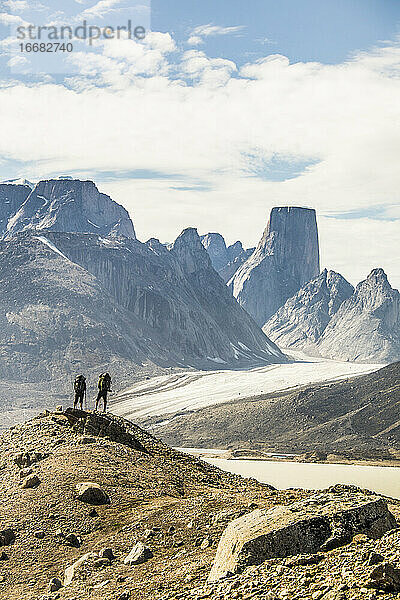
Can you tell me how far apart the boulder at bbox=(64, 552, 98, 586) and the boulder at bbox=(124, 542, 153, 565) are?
2.84 ft

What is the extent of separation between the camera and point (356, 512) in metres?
12.0

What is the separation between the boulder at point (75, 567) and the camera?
1417 centimetres

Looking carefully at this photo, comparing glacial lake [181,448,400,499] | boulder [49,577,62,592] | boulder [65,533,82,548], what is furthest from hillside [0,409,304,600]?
glacial lake [181,448,400,499]

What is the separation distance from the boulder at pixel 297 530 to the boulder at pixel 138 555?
2.79 m

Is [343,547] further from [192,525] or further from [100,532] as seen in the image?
[100,532]

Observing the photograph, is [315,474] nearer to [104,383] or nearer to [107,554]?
[104,383]

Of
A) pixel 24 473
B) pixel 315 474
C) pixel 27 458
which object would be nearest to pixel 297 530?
pixel 24 473

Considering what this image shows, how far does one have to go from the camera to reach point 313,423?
321 ft

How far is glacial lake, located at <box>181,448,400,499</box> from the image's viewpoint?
180 feet

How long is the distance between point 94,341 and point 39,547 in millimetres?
147230

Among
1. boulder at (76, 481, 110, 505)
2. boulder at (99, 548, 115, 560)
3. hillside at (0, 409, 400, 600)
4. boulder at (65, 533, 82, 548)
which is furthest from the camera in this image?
boulder at (76, 481, 110, 505)

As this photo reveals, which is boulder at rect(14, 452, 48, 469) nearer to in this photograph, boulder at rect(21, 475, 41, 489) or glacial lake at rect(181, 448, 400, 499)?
boulder at rect(21, 475, 41, 489)

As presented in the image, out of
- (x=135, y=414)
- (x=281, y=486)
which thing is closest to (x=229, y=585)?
(x=281, y=486)

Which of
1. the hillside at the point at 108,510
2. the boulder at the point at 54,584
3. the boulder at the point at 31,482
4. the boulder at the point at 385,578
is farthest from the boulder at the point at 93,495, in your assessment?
the boulder at the point at 385,578
